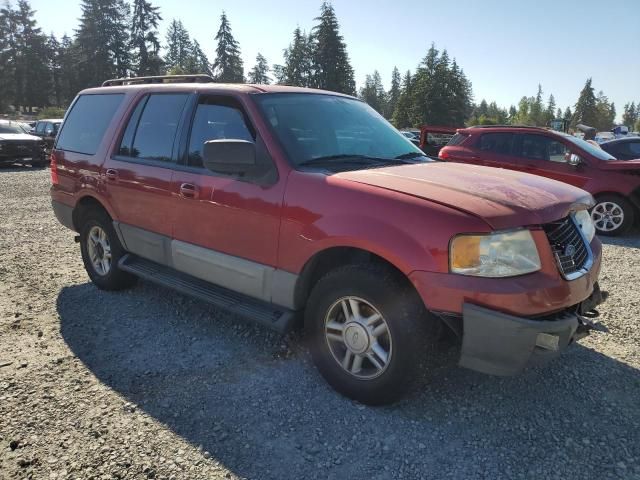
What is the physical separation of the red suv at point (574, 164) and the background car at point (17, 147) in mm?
15741

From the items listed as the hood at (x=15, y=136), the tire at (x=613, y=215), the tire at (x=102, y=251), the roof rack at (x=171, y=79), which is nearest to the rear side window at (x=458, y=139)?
the tire at (x=613, y=215)

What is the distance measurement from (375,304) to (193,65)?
85609mm

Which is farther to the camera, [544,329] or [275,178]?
[275,178]

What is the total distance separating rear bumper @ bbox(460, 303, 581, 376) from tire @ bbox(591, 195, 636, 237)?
6478 millimetres

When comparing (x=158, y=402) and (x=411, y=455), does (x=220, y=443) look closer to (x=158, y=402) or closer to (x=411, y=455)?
(x=158, y=402)

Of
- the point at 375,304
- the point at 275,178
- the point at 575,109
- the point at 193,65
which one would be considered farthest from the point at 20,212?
the point at 575,109

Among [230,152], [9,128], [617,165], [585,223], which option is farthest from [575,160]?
[9,128]

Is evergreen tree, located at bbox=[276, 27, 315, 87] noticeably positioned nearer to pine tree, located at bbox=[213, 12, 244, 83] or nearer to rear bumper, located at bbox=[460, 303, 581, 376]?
pine tree, located at bbox=[213, 12, 244, 83]

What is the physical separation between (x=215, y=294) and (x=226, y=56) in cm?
7290

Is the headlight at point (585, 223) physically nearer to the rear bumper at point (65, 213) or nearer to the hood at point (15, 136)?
the rear bumper at point (65, 213)

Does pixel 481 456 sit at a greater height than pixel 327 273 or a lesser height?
lesser

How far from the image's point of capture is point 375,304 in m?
2.75

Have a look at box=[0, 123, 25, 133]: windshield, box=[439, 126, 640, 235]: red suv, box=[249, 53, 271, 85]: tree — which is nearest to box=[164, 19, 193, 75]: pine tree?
box=[249, 53, 271, 85]: tree

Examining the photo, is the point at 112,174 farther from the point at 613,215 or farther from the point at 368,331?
the point at 613,215
